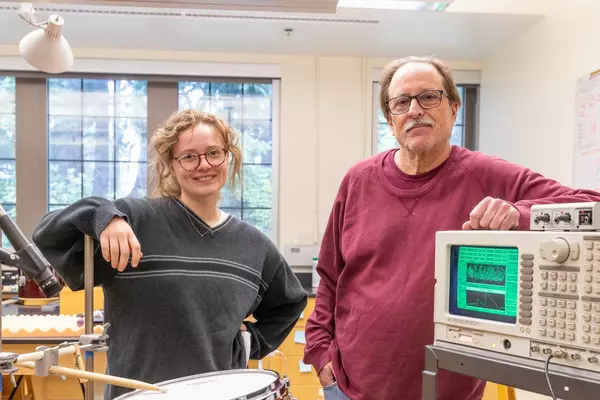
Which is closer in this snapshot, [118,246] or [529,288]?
[529,288]

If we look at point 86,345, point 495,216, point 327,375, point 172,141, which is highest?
point 172,141

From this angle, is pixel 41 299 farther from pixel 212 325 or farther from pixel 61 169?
pixel 212 325

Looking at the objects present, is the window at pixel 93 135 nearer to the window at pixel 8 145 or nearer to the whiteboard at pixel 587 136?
the window at pixel 8 145

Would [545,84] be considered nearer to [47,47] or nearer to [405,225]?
[405,225]

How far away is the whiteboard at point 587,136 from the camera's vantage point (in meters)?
2.16

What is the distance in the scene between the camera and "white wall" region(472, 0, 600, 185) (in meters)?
2.29

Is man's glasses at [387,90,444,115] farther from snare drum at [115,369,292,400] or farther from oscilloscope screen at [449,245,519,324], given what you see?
snare drum at [115,369,292,400]

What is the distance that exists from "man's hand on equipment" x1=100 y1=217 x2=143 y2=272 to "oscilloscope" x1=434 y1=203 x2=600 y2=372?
1.73ft

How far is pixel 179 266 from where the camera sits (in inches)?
45.5

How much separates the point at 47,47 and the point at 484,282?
1293 millimetres

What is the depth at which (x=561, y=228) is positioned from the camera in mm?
679

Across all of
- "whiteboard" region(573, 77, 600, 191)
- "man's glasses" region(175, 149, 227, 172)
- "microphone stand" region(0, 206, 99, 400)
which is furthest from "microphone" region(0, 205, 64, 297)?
"whiteboard" region(573, 77, 600, 191)

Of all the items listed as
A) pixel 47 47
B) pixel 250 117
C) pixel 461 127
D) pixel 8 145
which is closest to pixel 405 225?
pixel 47 47

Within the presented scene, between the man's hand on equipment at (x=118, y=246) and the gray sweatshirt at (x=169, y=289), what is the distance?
110 mm
